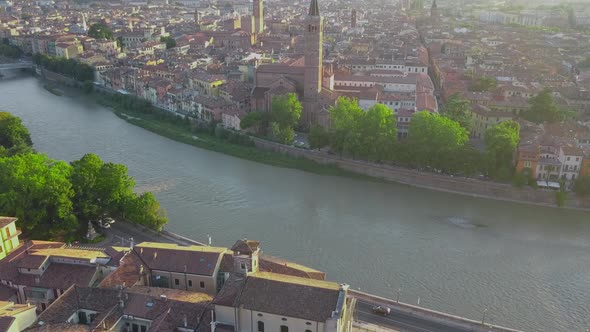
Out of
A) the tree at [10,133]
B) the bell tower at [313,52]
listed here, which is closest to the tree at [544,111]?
the bell tower at [313,52]

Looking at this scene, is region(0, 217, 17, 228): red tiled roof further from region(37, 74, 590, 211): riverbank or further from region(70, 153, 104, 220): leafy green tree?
region(37, 74, 590, 211): riverbank

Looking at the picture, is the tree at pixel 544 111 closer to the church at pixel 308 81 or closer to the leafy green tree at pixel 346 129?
the leafy green tree at pixel 346 129

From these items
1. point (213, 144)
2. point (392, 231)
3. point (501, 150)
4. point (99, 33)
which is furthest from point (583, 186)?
point (99, 33)

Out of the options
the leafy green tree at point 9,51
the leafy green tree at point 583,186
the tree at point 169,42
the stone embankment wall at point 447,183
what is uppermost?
the tree at point 169,42

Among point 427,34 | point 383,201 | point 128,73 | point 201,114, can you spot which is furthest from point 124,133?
point 427,34

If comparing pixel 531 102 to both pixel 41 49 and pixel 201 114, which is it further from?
pixel 41 49

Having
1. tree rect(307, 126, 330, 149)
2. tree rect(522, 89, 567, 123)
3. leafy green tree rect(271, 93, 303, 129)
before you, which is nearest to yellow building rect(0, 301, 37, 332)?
tree rect(307, 126, 330, 149)
